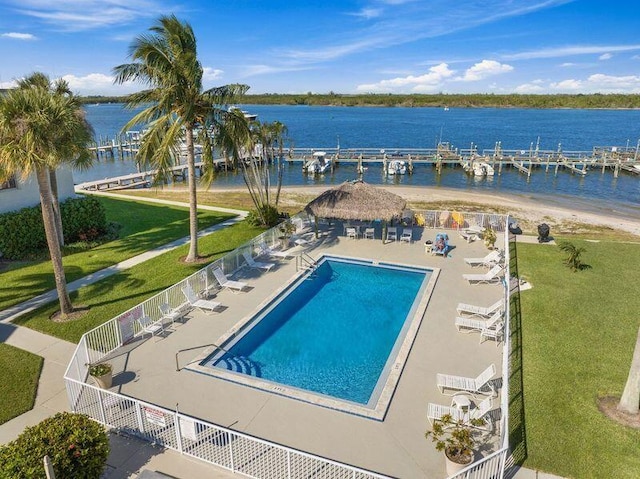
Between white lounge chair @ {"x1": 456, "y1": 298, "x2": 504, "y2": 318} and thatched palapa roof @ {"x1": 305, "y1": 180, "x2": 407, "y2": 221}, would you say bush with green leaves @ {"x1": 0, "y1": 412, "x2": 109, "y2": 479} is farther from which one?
thatched palapa roof @ {"x1": 305, "y1": 180, "x2": 407, "y2": 221}

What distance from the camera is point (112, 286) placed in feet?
52.7

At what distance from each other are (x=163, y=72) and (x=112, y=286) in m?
8.22

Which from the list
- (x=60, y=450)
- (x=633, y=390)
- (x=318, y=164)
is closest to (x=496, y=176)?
(x=318, y=164)

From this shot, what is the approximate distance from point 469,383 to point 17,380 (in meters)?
11.1

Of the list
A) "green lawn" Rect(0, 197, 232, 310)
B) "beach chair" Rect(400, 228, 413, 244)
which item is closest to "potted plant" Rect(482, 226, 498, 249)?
"beach chair" Rect(400, 228, 413, 244)

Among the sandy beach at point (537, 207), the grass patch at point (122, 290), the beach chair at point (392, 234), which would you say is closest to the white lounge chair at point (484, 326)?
the beach chair at point (392, 234)

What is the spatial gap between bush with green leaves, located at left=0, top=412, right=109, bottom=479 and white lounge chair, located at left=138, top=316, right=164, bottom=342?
16.2 ft

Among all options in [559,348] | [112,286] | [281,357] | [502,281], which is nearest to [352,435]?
[281,357]

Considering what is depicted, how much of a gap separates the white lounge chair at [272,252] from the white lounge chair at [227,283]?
3.23m

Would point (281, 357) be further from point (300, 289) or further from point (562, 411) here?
point (562, 411)

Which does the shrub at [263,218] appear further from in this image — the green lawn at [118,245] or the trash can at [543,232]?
the trash can at [543,232]

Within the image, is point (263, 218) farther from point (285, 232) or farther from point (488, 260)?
point (488, 260)

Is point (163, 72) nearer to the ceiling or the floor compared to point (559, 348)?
nearer to the ceiling

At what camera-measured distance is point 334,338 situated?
13609mm
